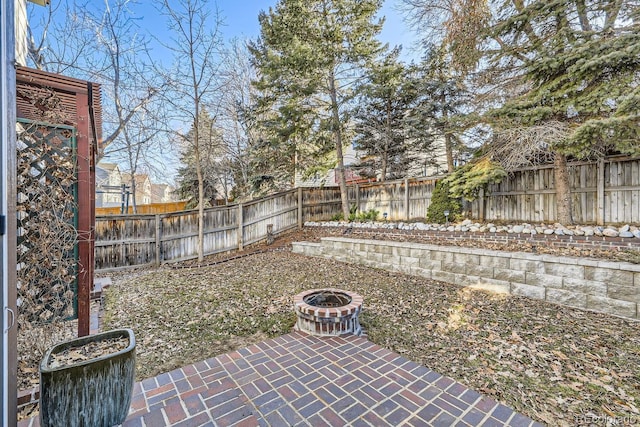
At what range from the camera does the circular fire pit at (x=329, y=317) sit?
3379mm

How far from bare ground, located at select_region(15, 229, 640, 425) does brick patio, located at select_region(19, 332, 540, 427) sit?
0.24m

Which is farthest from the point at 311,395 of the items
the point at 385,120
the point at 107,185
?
the point at 107,185

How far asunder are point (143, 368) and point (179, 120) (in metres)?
7.51

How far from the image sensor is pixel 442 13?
777 centimetres

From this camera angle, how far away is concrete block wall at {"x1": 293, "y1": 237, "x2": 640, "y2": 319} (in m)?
3.81

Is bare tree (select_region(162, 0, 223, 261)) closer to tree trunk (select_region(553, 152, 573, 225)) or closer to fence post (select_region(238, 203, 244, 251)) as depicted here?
fence post (select_region(238, 203, 244, 251))

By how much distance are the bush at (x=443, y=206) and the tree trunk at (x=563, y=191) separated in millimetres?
2200

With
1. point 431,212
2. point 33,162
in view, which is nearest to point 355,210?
point 431,212

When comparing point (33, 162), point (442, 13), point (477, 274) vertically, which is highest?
point (442, 13)

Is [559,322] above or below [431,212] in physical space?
below

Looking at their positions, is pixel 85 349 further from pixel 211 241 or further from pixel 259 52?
pixel 259 52

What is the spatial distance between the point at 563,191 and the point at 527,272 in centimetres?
291

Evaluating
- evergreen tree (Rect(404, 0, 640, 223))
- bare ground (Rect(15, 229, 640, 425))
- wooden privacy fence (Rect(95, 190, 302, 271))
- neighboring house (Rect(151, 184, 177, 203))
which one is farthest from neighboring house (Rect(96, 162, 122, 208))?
evergreen tree (Rect(404, 0, 640, 223))

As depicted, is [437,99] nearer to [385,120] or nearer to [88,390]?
[385,120]
